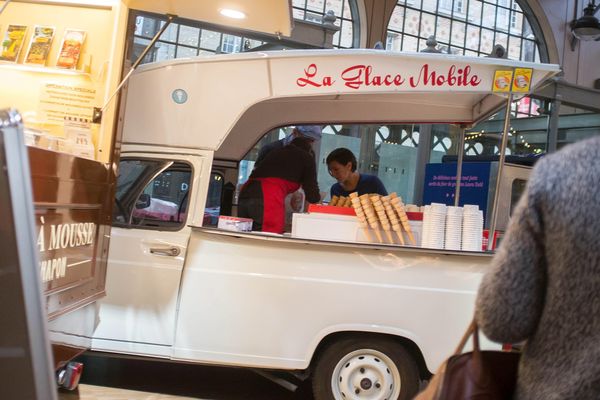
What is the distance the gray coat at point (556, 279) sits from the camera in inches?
55.2

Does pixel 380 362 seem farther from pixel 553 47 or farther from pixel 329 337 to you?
pixel 553 47

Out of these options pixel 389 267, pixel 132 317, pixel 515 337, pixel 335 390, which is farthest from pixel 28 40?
pixel 515 337

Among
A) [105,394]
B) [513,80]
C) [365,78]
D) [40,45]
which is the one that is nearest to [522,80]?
[513,80]

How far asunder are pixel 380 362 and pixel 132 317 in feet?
5.74

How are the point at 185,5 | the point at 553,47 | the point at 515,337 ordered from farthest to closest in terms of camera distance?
1. the point at 553,47
2. the point at 185,5
3. the point at 515,337

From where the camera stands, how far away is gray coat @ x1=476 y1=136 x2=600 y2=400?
140 cm

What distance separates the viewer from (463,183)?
877cm

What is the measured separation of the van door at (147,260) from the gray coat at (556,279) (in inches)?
119

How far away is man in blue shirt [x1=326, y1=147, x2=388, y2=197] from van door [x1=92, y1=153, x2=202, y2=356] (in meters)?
1.95

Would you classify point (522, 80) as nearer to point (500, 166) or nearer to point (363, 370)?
point (500, 166)

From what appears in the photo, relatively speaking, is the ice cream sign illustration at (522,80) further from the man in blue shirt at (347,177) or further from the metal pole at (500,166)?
the man in blue shirt at (347,177)

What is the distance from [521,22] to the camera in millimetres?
14102

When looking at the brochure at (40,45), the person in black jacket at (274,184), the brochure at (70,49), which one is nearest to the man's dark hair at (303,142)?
the person in black jacket at (274,184)

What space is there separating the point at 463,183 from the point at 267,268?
5341mm
